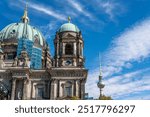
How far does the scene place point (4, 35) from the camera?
7138 centimetres

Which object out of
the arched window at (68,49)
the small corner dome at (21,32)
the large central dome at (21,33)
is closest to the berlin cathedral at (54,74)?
the arched window at (68,49)

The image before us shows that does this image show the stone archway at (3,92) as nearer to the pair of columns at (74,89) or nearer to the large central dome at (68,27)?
the pair of columns at (74,89)

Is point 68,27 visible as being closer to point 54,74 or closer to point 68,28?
point 68,28

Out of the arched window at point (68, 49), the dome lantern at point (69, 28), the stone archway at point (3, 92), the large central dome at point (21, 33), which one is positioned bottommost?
the stone archway at point (3, 92)

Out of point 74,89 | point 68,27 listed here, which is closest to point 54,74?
point 74,89

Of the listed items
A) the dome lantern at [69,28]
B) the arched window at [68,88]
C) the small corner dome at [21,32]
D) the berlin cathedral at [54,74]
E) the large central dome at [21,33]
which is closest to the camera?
the berlin cathedral at [54,74]

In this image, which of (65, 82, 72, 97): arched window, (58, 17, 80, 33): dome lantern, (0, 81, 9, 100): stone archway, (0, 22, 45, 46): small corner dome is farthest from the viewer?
(0, 22, 45, 46): small corner dome

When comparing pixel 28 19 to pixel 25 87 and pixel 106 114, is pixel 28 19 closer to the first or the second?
pixel 25 87

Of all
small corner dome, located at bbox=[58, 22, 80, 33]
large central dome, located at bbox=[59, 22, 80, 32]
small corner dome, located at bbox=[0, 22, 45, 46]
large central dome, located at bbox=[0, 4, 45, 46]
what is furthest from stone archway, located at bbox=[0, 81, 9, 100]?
small corner dome, located at bbox=[0, 22, 45, 46]

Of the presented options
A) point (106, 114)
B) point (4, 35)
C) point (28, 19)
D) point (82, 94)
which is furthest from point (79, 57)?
point (106, 114)

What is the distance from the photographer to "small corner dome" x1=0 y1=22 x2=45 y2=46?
70.8 m

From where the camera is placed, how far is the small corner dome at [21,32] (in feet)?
232

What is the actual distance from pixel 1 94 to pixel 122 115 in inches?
1809

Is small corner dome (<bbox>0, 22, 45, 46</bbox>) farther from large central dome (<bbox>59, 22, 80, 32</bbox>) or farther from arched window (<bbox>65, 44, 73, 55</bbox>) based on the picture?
arched window (<bbox>65, 44, 73, 55</bbox>)
